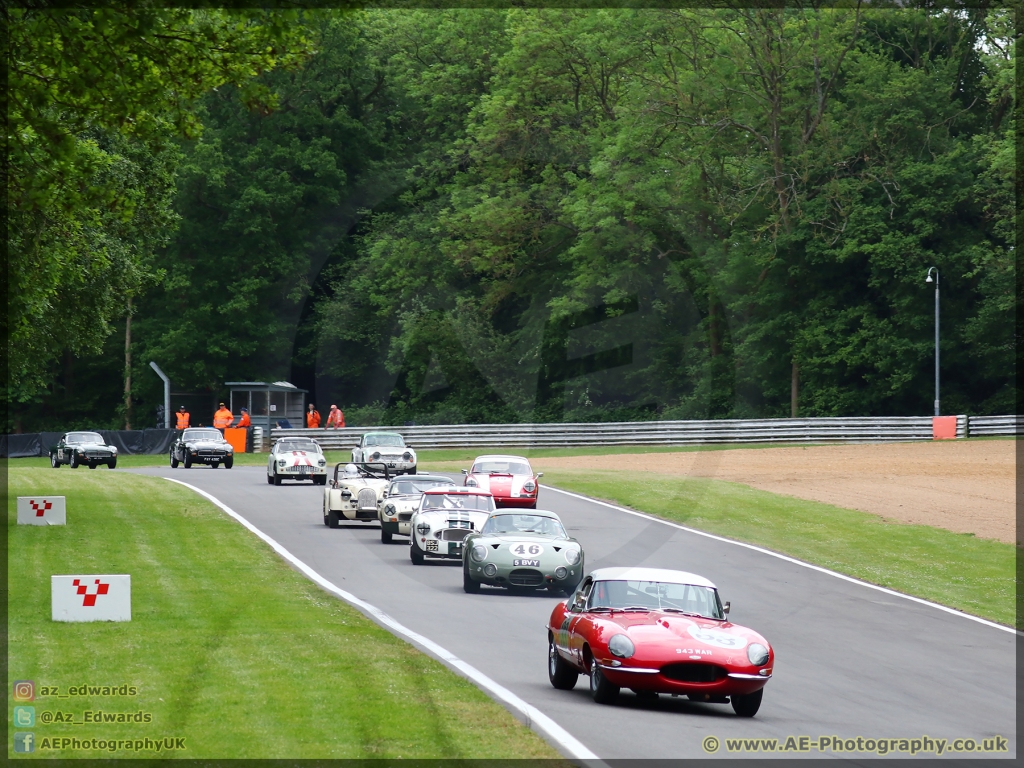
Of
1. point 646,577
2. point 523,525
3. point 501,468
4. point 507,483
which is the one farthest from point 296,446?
point 646,577

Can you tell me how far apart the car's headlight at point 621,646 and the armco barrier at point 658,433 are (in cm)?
4424

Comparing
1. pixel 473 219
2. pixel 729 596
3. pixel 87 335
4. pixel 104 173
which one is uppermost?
pixel 473 219

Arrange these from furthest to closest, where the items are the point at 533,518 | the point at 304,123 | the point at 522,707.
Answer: the point at 304,123, the point at 533,518, the point at 522,707

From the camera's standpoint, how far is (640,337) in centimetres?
6588

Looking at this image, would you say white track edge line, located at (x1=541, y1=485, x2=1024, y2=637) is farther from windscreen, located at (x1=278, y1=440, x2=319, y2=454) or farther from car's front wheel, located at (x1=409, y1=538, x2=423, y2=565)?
windscreen, located at (x1=278, y1=440, x2=319, y2=454)

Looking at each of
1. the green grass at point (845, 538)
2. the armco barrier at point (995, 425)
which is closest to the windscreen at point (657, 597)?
the green grass at point (845, 538)

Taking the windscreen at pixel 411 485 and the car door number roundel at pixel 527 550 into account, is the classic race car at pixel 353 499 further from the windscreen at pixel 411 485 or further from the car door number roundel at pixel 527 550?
the car door number roundel at pixel 527 550

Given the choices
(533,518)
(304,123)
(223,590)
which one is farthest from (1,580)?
(304,123)

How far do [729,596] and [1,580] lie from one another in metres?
10.7

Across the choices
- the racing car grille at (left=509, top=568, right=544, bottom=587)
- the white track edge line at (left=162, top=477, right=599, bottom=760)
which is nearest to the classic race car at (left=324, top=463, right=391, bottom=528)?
the white track edge line at (left=162, top=477, right=599, bottom=760)

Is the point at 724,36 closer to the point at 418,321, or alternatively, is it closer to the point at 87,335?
the point at 418,321

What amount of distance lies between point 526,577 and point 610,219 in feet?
147

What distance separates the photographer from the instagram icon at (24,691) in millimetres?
10859

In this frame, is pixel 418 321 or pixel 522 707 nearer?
pixel 522 707
